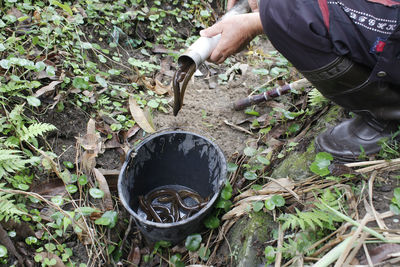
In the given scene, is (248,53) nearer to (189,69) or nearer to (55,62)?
(189,69)

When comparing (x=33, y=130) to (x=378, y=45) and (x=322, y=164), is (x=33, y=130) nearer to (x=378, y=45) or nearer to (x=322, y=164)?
(x=322, y=164)

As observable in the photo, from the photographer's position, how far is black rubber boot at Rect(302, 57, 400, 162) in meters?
1.71

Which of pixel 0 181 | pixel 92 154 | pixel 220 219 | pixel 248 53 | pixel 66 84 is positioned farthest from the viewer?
pixel 248 53

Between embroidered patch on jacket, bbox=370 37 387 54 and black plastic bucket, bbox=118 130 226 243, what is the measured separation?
3.40 feet

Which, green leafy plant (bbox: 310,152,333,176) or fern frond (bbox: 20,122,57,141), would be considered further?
fern frond (bbox: 20,122,57,141)

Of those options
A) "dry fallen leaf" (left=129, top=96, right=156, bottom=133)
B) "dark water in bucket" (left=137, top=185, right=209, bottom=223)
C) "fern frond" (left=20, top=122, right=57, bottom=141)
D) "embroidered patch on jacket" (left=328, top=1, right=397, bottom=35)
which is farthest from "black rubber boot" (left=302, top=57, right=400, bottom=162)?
"fern frond" (left=20, top=122, right=57, bottom=141)

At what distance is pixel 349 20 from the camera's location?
1587 millimetres

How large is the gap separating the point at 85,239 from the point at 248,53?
2579 mm

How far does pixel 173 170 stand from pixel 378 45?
1.69 meters

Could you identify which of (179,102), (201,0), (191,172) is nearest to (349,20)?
(179,102)

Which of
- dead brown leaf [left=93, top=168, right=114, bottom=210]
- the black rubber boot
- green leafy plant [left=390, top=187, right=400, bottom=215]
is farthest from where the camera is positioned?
dead brown leaf [left=93, top=168, right=114, bottom=210]

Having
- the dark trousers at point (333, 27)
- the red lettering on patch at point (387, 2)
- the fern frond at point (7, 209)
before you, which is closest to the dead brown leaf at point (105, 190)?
the fern frond at point (7, 209)

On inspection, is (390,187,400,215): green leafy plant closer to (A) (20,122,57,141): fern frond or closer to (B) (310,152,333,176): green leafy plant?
(B) (310,152,333,176): green leafy plant

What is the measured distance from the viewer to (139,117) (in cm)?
273
